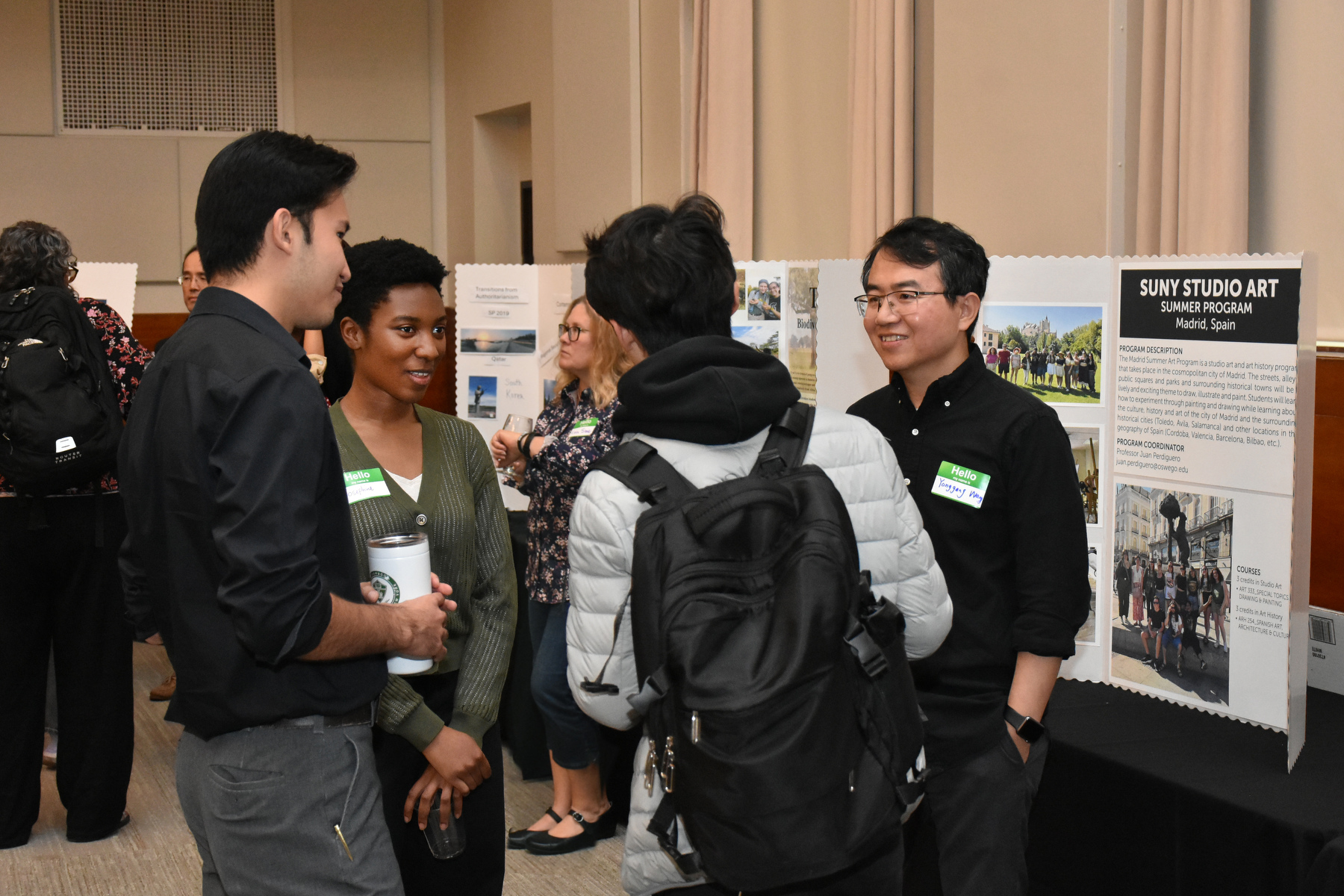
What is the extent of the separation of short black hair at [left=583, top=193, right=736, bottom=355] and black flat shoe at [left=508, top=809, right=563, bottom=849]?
2.37m

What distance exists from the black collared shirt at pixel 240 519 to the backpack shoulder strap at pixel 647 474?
1.14 feet

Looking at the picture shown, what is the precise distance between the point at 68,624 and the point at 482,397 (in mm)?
1934

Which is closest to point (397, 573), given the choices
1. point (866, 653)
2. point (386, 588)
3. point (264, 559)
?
point (386, 588)

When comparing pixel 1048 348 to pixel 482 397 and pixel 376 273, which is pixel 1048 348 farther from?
pixel 482 397

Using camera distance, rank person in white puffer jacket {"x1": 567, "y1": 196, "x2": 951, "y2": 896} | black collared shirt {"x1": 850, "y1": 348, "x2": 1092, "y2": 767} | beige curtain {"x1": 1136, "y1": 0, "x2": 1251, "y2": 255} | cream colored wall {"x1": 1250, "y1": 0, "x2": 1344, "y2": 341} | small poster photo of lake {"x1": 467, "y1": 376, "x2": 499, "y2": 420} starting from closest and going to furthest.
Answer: person in white puffer jacket {"x1": 567, "y1": 196, "x2": 951, "y2": 896}, black collared shirt {"x1": 850, "y1": 348, "x2": 1092, "y2": 767}, cream colored wall {"x1": 1250, "y1": 0, "x2": 1344, "y2": 341}, beige curtain {"x1": 1136, "y1": 0, "x2": 1251, "y2": 255}, small poster photo of lake {"x1": 467, "y1": 376, "x2": 499, "y2": 420}

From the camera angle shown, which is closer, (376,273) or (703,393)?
(703,393)

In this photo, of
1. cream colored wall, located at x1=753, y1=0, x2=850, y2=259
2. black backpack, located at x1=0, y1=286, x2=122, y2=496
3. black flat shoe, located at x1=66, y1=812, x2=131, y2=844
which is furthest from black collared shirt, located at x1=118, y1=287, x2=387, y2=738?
cream colored wall, located at x1=753, y1=0, x2=850, y2=259

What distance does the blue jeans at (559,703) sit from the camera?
10.9 feet

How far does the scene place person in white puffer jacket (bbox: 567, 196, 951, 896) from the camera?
1.34 m

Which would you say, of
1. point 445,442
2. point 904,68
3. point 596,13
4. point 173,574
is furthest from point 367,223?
point 173,574

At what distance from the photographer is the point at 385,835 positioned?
1.46 m

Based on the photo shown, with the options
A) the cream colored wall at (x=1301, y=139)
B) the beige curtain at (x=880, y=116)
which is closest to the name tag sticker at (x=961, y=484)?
the cream colored wall at (x=1301, y=139)

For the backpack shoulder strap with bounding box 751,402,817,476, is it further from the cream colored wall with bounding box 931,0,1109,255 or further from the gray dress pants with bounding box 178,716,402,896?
the cream colored wall with bounding box 931,0,1109,255

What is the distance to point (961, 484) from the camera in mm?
1930
